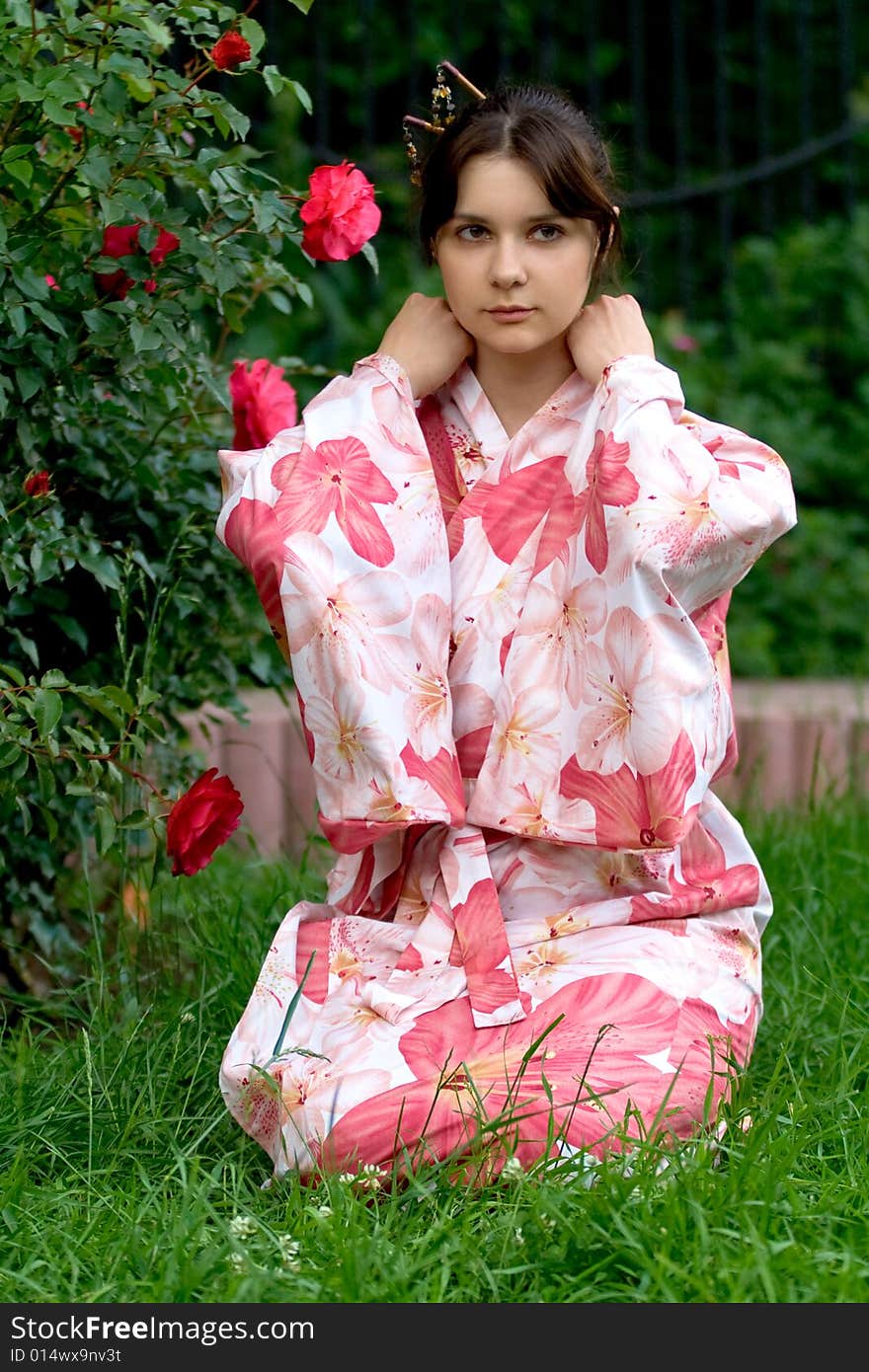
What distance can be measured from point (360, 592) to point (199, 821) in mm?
337

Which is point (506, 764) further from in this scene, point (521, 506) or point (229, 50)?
point (229, 50)

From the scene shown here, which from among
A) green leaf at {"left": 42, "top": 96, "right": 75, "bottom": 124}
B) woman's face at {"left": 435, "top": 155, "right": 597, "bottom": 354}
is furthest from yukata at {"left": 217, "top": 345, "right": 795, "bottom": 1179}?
green leaf at {"left": 42, "top": 96, "right": 75, "bottom": 124}

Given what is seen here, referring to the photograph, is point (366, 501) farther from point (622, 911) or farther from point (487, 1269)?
point (487, 1269)

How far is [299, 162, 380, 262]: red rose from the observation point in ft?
7.47

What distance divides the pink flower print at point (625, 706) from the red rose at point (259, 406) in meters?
0.55

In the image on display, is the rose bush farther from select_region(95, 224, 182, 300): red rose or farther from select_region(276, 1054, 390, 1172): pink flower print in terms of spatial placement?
select_region(276, 1054, 390, 1172): pink flower print

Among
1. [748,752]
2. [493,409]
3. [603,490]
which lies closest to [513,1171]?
[603,490]

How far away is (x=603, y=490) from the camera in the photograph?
2104mm

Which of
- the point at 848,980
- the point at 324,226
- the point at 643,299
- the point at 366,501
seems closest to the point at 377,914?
the point at 366,501

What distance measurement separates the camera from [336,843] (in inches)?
86.0

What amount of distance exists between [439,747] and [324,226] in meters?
0.69

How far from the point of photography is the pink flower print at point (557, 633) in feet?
7.08

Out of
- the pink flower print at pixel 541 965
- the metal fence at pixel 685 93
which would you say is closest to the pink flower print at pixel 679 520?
the pink flower print at pixel 541 965

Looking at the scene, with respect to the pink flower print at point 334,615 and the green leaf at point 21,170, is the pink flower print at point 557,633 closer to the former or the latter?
the pink flower print at point 334,615
